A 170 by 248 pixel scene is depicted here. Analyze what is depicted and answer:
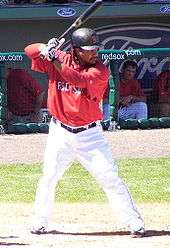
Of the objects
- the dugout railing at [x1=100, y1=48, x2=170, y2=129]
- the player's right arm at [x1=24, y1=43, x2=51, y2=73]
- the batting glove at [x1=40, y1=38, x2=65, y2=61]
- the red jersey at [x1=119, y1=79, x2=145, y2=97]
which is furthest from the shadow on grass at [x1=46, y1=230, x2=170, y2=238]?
the red jersey at [x1=119, y1=79, x2=145, y2=97]

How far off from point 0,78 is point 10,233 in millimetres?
6046

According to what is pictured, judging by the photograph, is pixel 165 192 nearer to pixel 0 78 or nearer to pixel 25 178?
pixel 25 178

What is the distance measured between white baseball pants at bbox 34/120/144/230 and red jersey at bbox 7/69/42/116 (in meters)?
6.01

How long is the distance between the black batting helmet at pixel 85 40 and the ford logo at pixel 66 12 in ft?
24.9

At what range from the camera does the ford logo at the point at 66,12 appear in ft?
45.9

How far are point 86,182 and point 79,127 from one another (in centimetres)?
297

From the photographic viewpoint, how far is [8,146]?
11.6 m

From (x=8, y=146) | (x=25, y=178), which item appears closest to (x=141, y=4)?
(x=8, y=146)

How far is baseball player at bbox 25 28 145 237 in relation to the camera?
6410 millimetres

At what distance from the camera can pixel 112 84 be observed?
12.9 metres

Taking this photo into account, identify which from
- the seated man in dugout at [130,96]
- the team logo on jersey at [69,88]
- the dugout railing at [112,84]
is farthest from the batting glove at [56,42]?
the seated man in dugout at [130,96]

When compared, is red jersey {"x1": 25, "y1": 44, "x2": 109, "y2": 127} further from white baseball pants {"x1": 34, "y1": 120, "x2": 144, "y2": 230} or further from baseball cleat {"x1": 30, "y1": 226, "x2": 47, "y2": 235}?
baseball cleat {"x1": 30, "y1": 226, "x2": 47, "y2": 235}

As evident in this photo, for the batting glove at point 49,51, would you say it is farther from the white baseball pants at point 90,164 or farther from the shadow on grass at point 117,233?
the shadow on grass at point 117,233

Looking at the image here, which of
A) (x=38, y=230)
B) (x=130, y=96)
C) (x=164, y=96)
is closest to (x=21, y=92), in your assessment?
(x=130, y=96)
